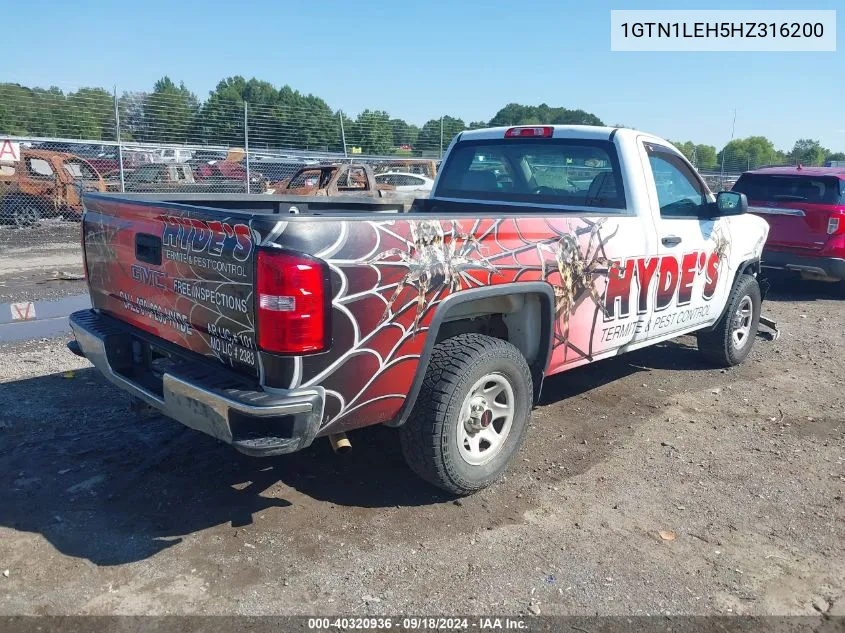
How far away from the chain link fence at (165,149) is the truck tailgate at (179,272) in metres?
9.61

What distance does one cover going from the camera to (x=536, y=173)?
5.00 m

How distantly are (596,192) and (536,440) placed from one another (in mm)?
1674

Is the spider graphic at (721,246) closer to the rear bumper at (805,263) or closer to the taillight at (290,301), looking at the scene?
the taillight at (290,301)

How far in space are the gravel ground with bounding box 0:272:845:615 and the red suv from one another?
453cm

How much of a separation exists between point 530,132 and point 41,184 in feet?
43.4

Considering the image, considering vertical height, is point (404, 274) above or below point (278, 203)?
below

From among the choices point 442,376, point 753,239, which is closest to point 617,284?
point 442,376

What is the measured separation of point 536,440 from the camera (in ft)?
14.9

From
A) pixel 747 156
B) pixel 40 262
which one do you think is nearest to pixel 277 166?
pixel 40 262

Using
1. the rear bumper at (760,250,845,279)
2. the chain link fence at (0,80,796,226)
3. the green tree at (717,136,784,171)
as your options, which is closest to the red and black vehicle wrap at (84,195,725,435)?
the rear bumper at (760,250,845,279)

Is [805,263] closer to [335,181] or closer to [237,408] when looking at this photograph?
[335,181]

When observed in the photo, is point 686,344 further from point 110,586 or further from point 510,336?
point 110,586

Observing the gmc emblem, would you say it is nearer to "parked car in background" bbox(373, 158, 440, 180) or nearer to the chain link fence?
the chain link fence

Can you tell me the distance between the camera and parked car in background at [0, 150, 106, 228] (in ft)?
47.7
